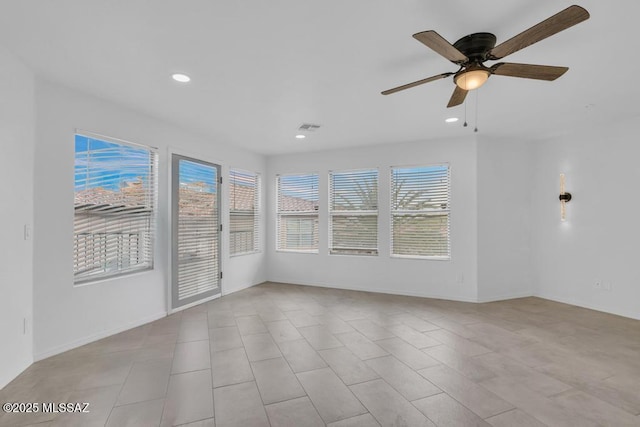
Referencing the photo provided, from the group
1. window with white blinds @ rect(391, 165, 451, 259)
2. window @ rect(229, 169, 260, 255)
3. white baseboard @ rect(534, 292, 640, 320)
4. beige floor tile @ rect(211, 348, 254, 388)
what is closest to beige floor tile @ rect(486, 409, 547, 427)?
beige floor tile @ rect(211, 348, 254, 388)

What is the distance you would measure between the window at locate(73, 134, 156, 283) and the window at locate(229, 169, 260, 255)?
1.58 m

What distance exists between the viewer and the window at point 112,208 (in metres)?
3.20

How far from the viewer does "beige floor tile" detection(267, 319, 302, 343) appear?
333 centimetres

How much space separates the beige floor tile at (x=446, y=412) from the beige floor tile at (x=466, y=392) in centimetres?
6

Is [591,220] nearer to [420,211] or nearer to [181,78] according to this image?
[420,211]

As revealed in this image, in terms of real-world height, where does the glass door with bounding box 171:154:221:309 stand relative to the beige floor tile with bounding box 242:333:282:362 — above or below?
above

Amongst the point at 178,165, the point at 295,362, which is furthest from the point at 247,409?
the point at 178,165

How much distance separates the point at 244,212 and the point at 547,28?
488 cm

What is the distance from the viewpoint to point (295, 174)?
19.9 feet

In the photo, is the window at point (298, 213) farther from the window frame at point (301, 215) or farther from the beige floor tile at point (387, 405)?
the beige floor tile at point (387, 405)

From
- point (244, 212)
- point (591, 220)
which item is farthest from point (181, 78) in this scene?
point (591, 220)

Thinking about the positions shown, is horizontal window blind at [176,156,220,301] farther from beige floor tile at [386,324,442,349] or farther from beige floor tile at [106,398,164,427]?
beige floor tile at [386,324,442,349]

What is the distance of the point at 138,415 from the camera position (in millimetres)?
2035

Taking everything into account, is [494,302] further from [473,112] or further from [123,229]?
[123,229]
